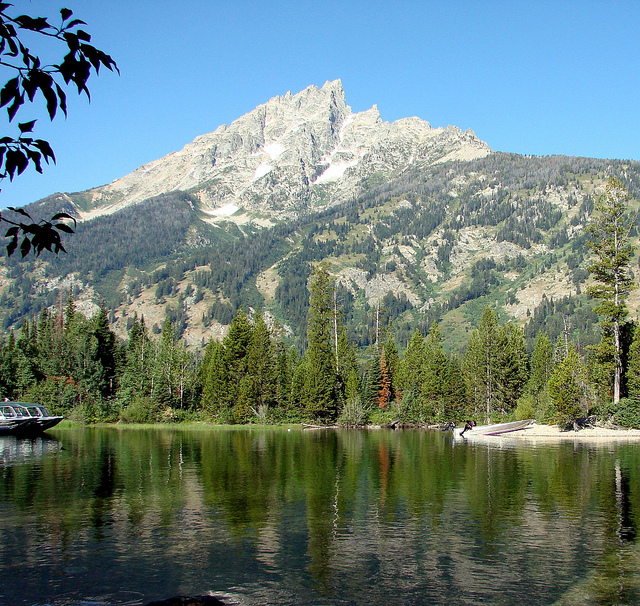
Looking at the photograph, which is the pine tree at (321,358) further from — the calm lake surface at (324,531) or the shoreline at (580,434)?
the calm lake surface at (324,531)

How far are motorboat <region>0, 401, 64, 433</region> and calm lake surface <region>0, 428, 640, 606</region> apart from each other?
37569mm

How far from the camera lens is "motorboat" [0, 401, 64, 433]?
80375 millimetres

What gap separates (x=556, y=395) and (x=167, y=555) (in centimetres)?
6092

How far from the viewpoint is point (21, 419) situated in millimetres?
80812

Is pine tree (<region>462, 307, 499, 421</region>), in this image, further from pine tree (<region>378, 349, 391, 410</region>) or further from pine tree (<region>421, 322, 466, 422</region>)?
pine tree (<region>378, 349, 391, 410</region>)

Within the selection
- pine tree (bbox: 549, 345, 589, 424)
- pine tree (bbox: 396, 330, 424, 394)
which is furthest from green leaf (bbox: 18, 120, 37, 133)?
pine tree (bbox: 396, 330, 424, 394)

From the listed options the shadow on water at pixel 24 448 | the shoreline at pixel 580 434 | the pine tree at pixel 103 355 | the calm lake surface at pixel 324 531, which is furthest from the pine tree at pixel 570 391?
the pine tree at pixel 103 355

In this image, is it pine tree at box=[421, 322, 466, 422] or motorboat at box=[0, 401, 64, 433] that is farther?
pine tree at box=[421, 322, 466, 422]

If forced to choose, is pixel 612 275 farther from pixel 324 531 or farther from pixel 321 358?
pixel 324 531

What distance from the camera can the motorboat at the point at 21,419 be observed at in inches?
3164

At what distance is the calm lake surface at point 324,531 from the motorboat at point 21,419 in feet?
123

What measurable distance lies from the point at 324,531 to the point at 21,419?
68586mm

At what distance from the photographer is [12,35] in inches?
264

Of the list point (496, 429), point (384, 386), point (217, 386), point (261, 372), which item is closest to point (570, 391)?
point (496, 429)
